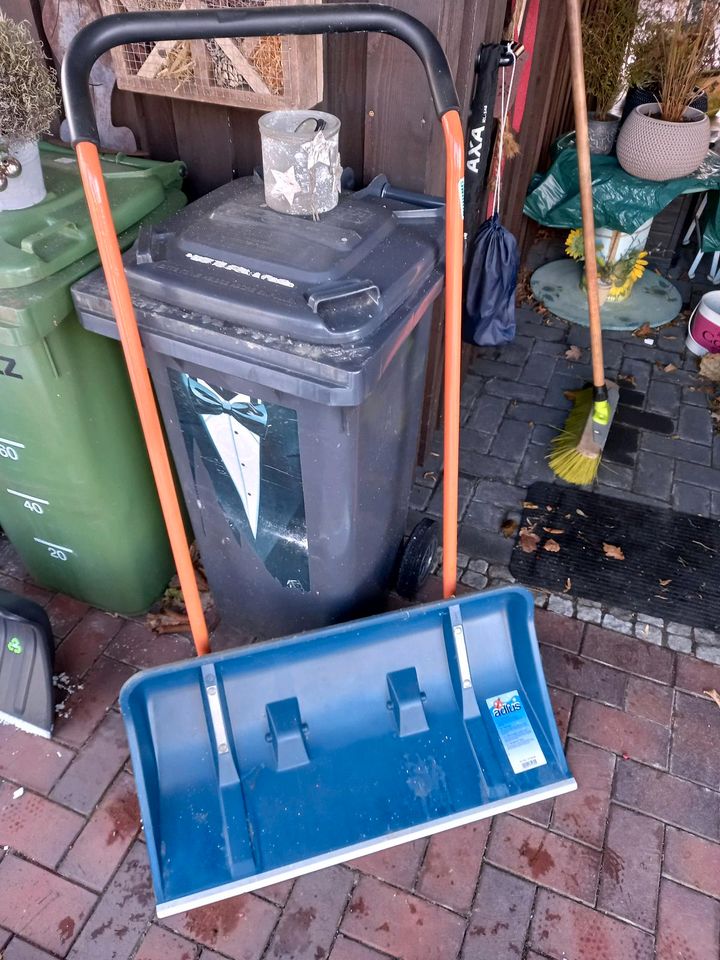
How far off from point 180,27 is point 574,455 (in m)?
2.46

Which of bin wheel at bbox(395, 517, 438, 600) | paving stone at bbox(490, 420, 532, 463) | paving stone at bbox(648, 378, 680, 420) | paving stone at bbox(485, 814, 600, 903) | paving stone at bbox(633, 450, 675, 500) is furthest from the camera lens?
paving stone at bbox(648, 378, 680, 420)

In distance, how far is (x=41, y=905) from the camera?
6.54 feet

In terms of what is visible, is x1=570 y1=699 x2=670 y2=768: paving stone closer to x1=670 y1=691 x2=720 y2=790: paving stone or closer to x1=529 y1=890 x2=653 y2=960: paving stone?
x1=670 y1=691 x2=720 y2=790: paving stone

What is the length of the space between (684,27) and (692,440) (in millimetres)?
2355

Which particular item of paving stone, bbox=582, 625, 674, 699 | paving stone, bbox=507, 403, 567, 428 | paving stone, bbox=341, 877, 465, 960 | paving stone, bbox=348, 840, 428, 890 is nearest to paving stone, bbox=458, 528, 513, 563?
paving stone, bbox=582, 625, 674, 699

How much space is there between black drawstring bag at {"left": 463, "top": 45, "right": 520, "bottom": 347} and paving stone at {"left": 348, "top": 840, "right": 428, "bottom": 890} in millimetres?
2121

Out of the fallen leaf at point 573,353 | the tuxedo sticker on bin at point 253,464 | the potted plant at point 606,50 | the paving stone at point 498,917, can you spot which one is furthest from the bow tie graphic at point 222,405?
the potted plant at point 606,50

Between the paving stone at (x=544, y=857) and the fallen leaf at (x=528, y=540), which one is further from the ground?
the paving stone at (x=544, y=857)

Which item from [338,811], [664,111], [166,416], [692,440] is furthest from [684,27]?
[338,811]

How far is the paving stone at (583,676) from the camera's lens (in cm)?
251

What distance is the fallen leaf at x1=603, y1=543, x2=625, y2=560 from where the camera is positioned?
300 cm

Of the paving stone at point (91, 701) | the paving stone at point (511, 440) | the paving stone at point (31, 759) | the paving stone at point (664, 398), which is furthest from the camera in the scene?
the paving stone at point (664, 398)

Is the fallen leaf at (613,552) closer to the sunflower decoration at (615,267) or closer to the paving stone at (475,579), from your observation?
the paving stone at (475,579)

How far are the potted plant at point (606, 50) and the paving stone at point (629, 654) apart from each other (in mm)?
3122
